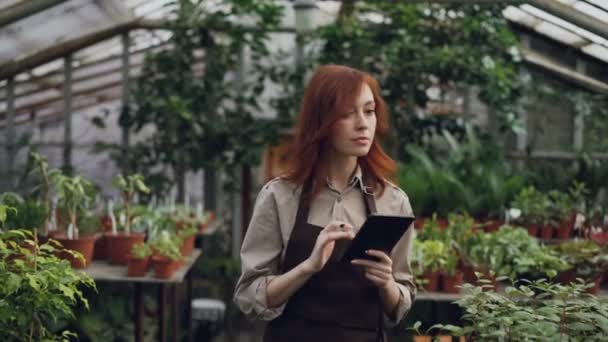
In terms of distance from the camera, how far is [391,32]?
25.6 ft

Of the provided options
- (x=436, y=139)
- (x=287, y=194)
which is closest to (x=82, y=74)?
(x=436, y=139)

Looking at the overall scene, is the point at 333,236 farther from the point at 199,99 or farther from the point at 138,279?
the point at 199,99

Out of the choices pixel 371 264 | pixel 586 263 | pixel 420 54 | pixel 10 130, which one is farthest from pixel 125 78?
pixel 371 264

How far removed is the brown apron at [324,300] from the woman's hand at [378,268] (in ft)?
0.29

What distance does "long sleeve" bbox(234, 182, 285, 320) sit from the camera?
2.41 meters

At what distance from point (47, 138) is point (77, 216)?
3041 mm

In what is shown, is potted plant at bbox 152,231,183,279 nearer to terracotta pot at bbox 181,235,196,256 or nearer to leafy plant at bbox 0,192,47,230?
terracotta pot at bbox 181,235,196,256

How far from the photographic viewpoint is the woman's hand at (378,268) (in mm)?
2326

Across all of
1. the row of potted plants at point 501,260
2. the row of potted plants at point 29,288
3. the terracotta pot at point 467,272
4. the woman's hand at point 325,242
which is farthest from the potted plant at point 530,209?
the woman's hand at point 325,242

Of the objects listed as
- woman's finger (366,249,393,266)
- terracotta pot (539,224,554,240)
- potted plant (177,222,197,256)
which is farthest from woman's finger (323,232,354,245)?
terracotta pot (539,224,554,240)

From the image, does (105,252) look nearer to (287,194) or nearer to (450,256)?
(450,256)

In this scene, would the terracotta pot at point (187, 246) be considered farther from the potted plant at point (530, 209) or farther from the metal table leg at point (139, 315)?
the potted plant at point (530, 209)

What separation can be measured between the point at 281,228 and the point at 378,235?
1.04ft

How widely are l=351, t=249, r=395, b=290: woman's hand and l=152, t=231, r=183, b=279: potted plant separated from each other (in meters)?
2.48
